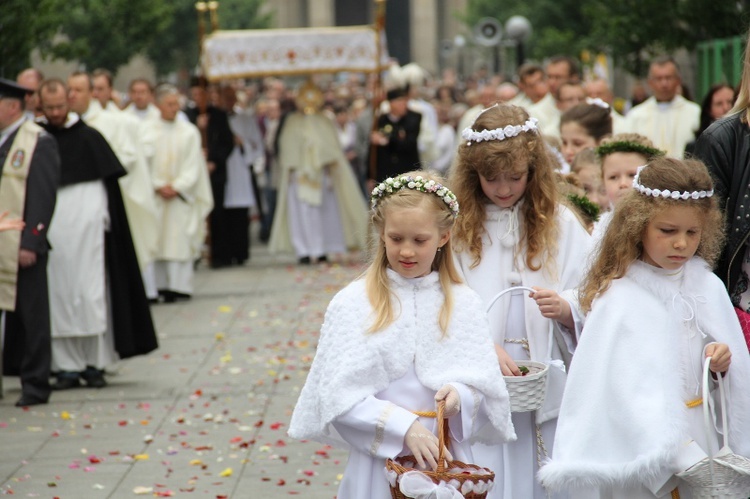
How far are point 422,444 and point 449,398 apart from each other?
0.54ft

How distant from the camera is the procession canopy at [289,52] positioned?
16531mm

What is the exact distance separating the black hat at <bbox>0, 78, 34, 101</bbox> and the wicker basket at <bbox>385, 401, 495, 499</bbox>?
18.3 ft

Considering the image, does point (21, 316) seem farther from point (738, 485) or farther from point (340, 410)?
point (738, 485)

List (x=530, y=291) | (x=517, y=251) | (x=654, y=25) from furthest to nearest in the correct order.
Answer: (x=654, y=25), (x=517, y=251), (x=530, y=291)

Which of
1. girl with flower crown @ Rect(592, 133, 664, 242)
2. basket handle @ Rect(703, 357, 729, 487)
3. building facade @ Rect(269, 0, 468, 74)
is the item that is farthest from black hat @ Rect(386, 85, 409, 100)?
building facade @ Rect(269, 0, 468, 74)

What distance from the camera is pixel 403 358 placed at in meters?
4.44

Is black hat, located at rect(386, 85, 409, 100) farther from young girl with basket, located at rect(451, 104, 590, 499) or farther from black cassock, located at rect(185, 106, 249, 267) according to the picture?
young girl with basket, located at rect(451, 104, 590, 499)

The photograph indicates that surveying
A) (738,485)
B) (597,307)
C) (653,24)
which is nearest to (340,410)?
(597,307)

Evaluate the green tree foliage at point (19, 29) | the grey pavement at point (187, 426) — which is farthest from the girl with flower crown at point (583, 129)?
the green tree foliage at point (19, 29)

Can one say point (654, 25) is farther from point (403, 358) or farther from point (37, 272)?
point (403, 358)

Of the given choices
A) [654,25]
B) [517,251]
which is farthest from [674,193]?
[654,25]

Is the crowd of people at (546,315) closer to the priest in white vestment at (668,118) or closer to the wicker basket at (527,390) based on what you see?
the wicker basket at (527,390)

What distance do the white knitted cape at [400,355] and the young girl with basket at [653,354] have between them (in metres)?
0.28

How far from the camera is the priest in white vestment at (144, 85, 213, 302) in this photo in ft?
46.9
